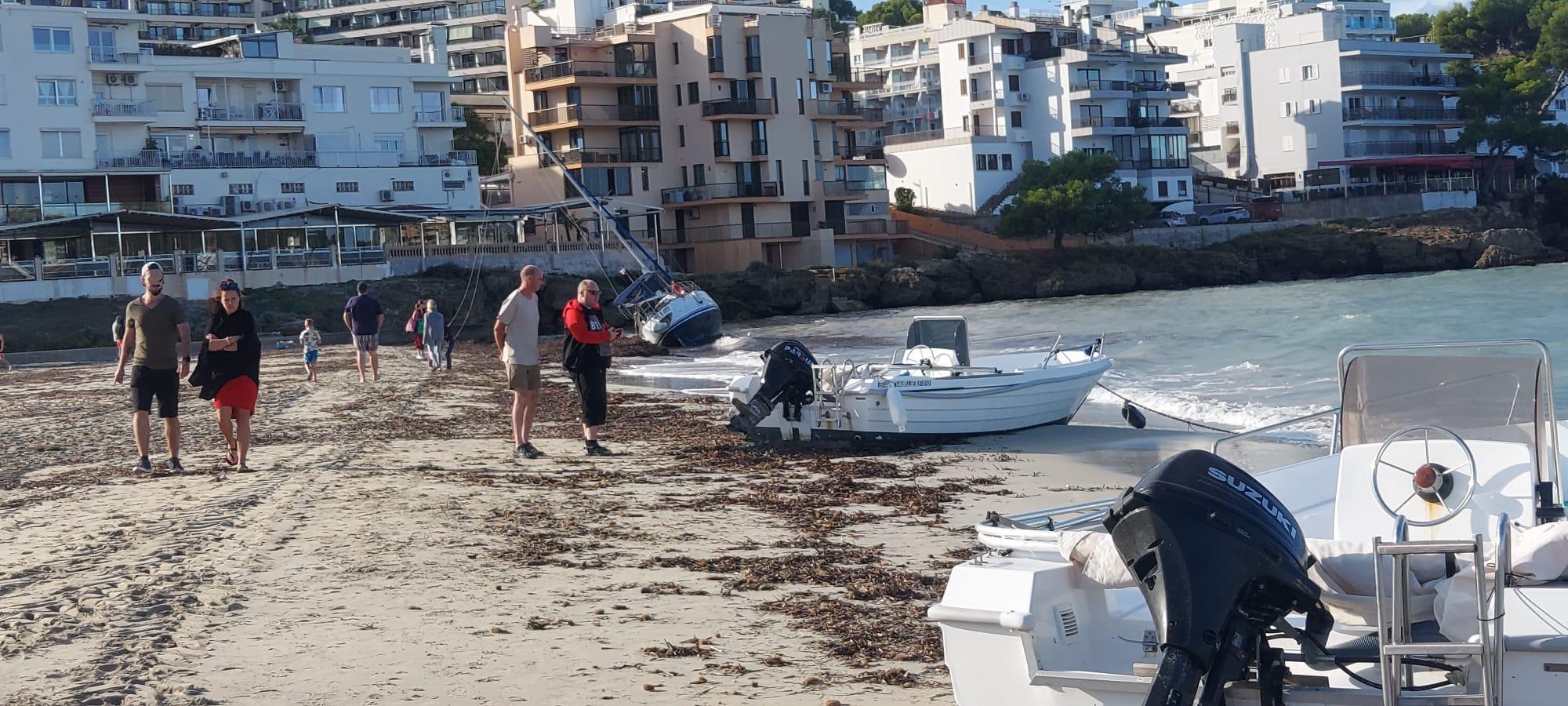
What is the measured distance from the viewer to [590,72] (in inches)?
2758

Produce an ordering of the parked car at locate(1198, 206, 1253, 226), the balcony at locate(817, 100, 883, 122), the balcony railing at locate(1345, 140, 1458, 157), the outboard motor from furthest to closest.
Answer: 1. the balcony railing at locate(1345, 140, 1458, 157)
2. the parked car at locate(1198, 206, 1253, 226)
3. the balcony at locate(817, 100, 883, 122)
4. the outboard motor

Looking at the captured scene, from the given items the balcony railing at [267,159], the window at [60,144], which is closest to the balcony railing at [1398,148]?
the balcony railing at [267,159]

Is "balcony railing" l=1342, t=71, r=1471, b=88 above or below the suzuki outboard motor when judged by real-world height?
above

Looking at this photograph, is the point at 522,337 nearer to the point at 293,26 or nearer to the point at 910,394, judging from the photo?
the point at 910,394

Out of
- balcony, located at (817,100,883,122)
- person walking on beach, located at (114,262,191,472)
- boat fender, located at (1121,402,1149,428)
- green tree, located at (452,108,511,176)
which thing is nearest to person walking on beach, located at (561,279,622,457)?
person walking on beach, located at (114,262,191,472)

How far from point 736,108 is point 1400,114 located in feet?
138

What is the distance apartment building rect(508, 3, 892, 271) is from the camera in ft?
229

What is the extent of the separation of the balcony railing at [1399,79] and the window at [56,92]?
65716 millimetres

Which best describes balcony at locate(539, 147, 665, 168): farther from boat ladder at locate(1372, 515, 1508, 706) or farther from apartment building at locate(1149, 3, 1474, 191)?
boat ladder at locate(1372, 515, 1508, 706)

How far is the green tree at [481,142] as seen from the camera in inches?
2980

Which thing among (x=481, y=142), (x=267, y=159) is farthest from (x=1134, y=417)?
(x=481, y=142)

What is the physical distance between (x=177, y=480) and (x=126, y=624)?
5.30m

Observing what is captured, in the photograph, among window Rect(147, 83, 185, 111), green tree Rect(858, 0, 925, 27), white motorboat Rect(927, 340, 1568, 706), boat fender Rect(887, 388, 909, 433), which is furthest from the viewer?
green tree Rect(858, 0, 925, 27)

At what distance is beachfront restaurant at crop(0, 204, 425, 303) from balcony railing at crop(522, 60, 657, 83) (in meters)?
14.7
